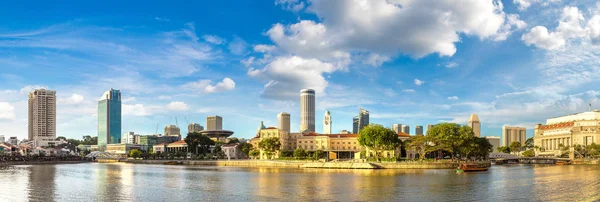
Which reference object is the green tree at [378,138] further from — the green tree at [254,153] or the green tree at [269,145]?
the green tree at [254,153]

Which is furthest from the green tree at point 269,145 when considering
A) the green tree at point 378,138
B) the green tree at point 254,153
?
the green tree at point 378,138

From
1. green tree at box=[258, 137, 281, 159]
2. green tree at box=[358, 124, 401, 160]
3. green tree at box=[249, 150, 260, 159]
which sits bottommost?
green tree at box=[249, 150, 260, 159]

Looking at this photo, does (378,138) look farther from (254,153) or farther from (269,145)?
(254,153)

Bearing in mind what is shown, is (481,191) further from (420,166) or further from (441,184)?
(420,166)

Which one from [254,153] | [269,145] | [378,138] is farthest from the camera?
[254,153]

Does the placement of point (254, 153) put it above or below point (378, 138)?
below

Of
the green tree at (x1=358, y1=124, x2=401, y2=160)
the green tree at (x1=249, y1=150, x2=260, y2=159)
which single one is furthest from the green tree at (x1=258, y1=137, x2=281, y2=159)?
the green tree at (x1=358, y1=124, x2=401, y2=160)

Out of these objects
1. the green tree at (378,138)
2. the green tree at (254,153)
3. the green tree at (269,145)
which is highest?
the green tree at (378,138)

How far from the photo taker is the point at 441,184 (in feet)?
225

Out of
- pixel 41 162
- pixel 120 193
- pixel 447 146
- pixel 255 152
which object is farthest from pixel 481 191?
pixel 41 162

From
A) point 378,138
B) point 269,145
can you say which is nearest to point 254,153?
point 269,145

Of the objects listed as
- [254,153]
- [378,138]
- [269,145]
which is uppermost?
[378,138]

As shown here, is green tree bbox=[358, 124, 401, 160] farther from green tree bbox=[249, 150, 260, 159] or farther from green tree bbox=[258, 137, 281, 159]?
green tree bbox=[249, 150, 260, 159]

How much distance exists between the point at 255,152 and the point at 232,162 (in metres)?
15.1
